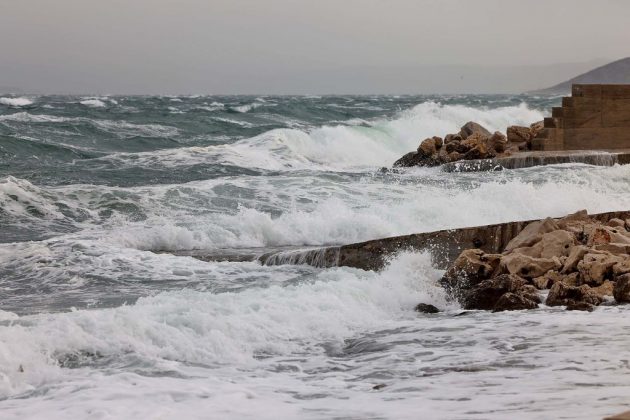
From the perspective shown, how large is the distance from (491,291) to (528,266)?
0.59 meters

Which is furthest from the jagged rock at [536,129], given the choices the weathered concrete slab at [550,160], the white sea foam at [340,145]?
the white sea foam at [340,145]

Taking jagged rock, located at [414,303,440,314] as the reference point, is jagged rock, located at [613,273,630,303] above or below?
above

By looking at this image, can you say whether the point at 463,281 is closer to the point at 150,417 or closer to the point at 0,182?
the point at 150,417

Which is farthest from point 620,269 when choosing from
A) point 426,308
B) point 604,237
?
point 426,308

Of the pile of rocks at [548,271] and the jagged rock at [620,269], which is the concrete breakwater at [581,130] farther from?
the jagged rock at [620,269]

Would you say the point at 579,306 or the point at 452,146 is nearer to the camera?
the point at 579,306

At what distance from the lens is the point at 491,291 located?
9070mm

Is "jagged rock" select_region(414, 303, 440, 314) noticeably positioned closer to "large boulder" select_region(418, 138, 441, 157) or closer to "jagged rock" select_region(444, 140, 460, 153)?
"jagged rock" select_region(444, 140, 460, 153)

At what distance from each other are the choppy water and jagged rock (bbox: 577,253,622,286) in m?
0.70

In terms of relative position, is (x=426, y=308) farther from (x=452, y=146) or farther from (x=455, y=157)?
(x=452, y=146)

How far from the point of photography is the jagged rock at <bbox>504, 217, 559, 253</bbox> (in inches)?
402

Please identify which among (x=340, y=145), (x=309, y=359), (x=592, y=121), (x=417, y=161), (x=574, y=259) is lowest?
(x=340, y=145)

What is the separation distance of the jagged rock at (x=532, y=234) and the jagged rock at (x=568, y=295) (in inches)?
54.2

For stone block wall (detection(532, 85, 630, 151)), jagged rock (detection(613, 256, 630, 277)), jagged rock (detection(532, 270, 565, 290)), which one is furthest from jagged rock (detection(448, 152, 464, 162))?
jagged rock (detection(613, 256, 630, 277))
